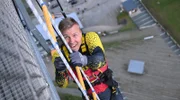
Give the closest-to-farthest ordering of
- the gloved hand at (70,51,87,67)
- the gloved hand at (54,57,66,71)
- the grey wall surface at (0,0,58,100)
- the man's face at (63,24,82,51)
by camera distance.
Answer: the grey wall surface at (0,0,58,100), the gloved hand at (70,51,87,67), the man's face at (63,24,82,51), the gloved hand at (54,57,66,71)

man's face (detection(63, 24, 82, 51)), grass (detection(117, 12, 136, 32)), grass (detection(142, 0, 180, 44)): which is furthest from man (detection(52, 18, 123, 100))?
grass (detection(117, 12, 136, 32))

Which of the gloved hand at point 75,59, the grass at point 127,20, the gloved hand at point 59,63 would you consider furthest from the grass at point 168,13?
the gloved hand at point 75,59

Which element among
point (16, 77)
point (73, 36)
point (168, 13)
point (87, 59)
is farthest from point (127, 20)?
point (16, 77)

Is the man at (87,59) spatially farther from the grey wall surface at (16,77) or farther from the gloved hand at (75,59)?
the grey wall surface at (16,77)

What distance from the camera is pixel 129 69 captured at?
22.4 m

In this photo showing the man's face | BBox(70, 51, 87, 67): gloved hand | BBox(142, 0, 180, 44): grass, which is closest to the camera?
BBox(70, 51, 87, 67): gloved hand

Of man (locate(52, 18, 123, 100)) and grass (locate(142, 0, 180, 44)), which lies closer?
man (locate(52, 18, 123, 100))

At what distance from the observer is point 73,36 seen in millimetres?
7137

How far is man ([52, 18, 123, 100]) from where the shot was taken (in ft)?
23.1

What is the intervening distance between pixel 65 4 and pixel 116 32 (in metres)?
5.52

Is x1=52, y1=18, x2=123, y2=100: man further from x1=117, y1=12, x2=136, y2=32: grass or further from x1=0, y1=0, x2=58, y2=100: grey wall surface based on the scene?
x1=117, y1=12, x2=136, y2=32: grass

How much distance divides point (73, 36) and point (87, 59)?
61 centimetres

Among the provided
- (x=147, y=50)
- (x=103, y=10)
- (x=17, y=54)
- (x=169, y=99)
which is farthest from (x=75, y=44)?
(x=103, y=10)

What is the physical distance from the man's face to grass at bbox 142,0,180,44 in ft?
57.0
